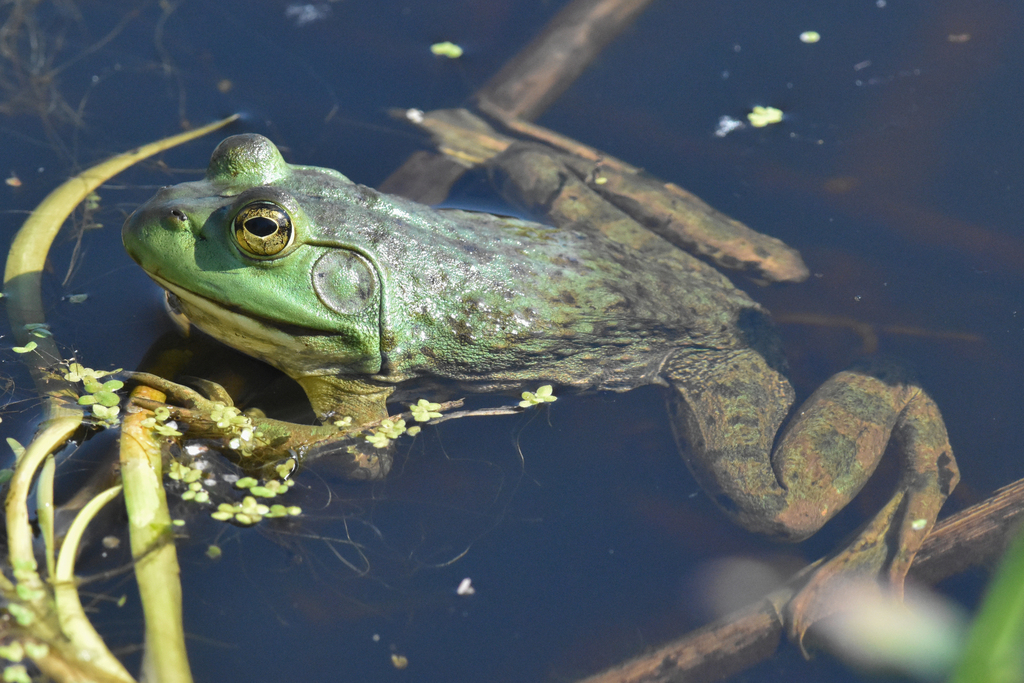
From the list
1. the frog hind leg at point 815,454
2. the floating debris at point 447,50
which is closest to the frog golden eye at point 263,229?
the frog hind leg at point 815,454

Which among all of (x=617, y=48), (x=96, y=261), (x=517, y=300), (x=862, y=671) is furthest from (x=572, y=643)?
(x=617, y=48)

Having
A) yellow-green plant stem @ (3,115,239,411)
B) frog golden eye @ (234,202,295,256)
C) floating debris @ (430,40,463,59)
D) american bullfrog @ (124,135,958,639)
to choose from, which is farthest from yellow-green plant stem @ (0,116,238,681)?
floating debris @ (430,40,463,59)

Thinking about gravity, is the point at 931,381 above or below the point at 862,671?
above

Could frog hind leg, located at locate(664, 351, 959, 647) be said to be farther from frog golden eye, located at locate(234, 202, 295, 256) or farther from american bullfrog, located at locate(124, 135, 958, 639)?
frog golden eye, located at locate(234, 202, 295, 256)

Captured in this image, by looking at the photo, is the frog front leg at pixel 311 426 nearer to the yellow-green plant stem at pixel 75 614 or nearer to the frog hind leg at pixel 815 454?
the yellow-green plant stem at pixel 75 614

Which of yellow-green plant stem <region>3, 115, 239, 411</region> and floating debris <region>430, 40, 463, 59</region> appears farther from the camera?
floating debris <region>430, 40, 463, 59</region>

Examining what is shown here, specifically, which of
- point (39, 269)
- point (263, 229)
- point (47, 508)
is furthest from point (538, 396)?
point (39, 269)

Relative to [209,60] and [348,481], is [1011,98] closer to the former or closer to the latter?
[348,481]
